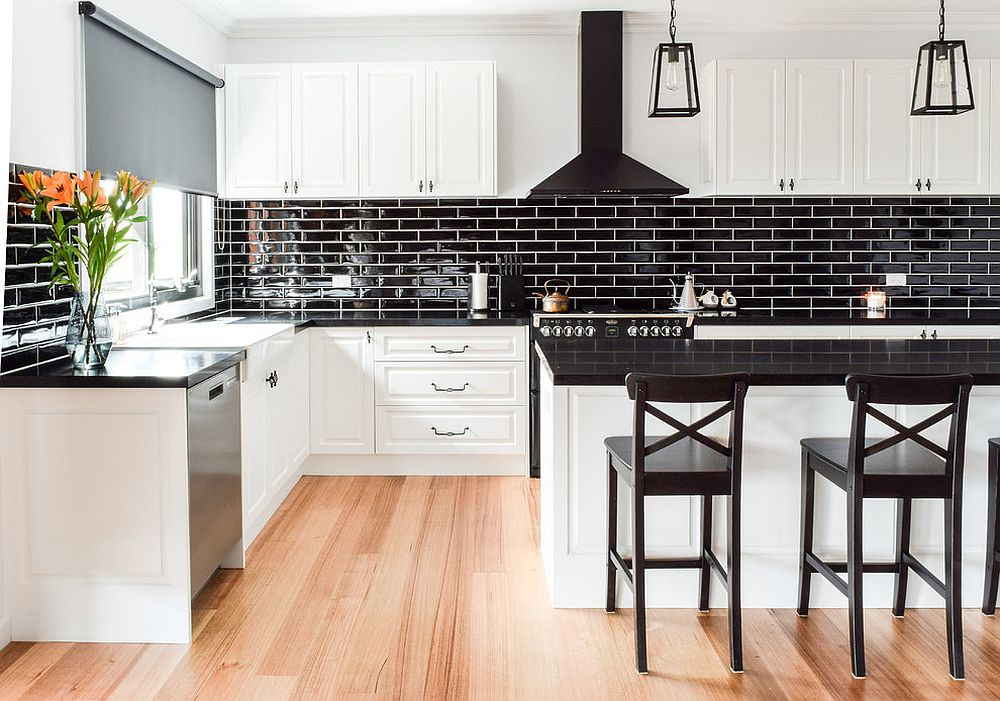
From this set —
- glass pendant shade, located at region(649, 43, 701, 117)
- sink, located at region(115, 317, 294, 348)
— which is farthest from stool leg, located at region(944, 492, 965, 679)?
sink, located at region(115, 317, 294, 348)

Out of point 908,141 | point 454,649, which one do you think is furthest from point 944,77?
point 454,649

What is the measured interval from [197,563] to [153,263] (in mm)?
2103

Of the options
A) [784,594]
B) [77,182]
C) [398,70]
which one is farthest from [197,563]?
[398,70]

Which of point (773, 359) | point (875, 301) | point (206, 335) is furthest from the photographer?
point (875, 301)

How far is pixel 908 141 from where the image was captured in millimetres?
5316

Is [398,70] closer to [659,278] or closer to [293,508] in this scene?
[659,278]

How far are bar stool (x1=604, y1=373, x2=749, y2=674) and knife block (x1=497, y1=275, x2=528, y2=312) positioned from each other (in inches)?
107

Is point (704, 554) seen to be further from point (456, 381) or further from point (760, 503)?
point (456, 381)

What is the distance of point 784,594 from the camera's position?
10.9ft

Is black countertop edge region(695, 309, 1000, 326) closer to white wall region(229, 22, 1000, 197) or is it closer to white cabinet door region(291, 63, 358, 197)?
white wall region(229, 22, 1000, 197)

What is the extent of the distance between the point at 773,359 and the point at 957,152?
272 centimetres

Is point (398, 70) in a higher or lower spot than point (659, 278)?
higher

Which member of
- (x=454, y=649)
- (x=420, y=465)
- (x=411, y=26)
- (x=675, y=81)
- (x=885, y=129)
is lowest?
(x=454, y=649)

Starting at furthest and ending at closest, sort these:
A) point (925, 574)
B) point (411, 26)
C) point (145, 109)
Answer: point (411, 26), point (145, 109), point (925, 574)
